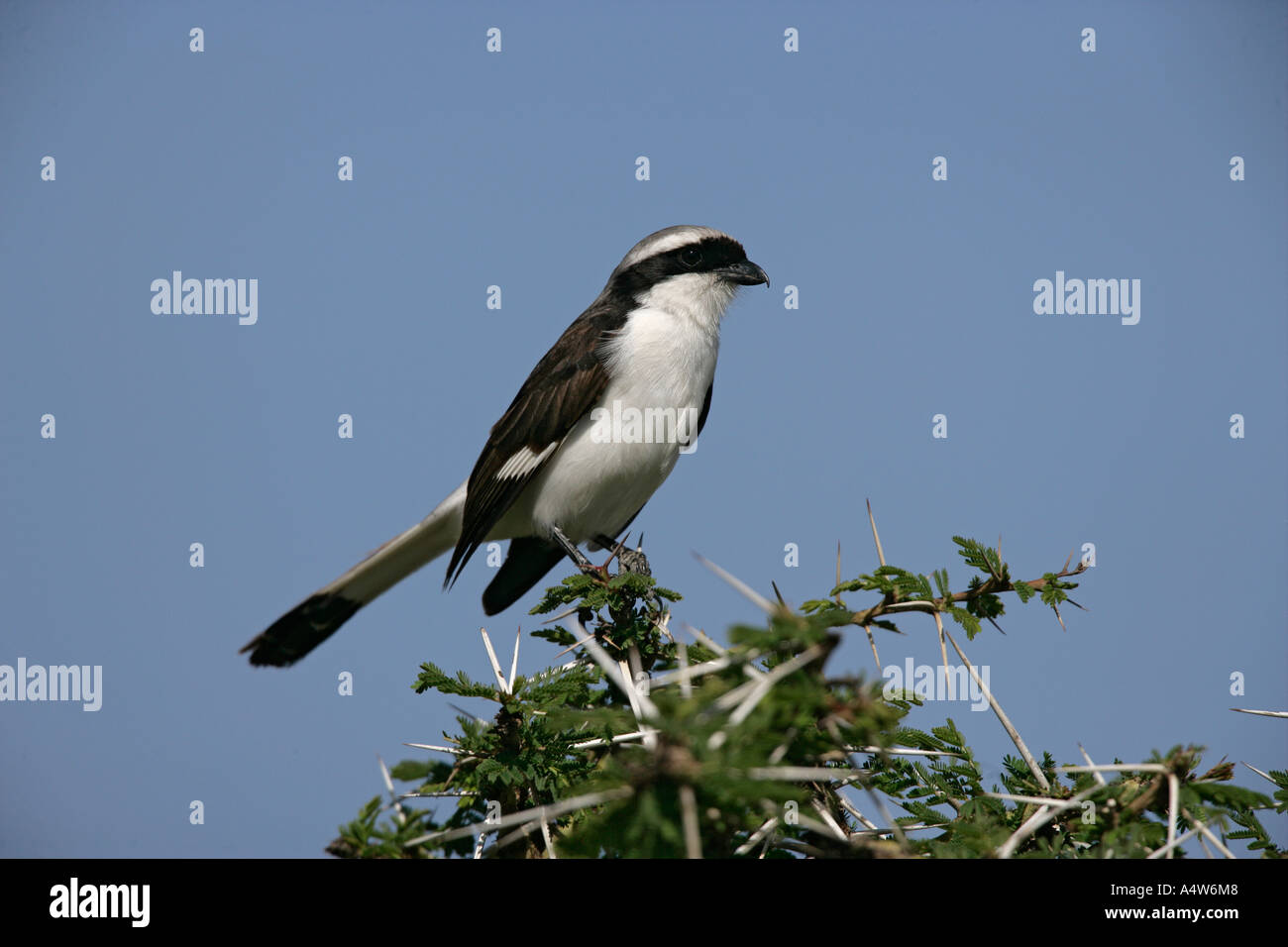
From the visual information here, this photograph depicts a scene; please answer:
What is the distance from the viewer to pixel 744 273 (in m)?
6.19

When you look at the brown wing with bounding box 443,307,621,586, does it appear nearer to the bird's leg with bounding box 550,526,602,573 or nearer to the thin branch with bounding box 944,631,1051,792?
the bird's leg with bounding box 550,526,602,573

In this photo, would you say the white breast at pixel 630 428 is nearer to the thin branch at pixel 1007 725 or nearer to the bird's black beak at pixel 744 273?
the bird's black beak at pixel 744 273

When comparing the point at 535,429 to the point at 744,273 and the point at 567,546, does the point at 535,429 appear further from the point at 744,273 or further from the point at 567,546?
the point at 744,273

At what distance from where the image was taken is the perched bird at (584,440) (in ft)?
18.5

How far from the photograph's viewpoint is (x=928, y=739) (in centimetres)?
256

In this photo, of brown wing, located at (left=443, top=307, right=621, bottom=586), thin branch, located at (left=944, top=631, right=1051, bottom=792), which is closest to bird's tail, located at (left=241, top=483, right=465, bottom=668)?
brown wing, located at (left=443, top=307, right=621, bottom=586)

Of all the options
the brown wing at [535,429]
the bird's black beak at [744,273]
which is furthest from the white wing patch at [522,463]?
the bird's black beak at [744,273]

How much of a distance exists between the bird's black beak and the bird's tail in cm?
218

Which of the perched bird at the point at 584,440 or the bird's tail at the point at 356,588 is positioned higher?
the perched bird at the point at 584,440

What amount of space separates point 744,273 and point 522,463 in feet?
6.19

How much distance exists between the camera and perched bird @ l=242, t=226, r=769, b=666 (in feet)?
18.5
